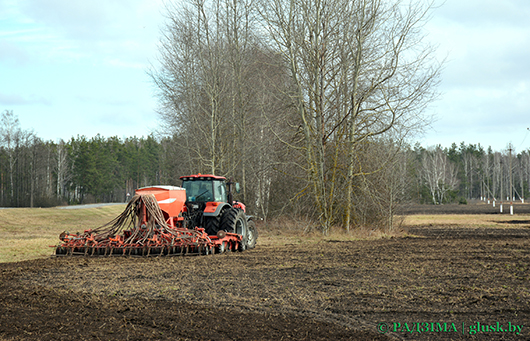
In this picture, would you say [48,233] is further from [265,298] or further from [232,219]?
[265,298]

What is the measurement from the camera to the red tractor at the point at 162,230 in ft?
39.0

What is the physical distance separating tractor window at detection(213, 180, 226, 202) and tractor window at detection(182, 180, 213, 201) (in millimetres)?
148

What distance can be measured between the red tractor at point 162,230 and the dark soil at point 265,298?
506 millimetres

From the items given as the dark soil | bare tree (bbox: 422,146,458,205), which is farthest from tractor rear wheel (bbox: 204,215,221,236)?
bare tree (bbox: 422,146,458,205)

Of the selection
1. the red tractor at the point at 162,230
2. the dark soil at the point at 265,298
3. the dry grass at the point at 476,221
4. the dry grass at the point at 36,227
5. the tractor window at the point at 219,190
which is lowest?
the dry grass at the point at 476,221

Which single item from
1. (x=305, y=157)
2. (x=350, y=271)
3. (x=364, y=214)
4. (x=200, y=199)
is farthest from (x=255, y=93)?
(x=350, y=271)

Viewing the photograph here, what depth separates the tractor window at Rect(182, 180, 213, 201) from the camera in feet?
46.1

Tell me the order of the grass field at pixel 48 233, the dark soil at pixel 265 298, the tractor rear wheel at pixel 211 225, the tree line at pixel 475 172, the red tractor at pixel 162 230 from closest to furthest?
the dark soil at pixel 265 298 → the red tractor at pixel 162 230 → the tractor rear wheel at pixel 211 225 → the grass field at pixel 48 233 → the tree line at pixel 475 172

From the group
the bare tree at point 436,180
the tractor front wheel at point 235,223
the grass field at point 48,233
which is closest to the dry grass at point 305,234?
the grass field at point 48,233

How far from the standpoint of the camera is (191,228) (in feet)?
44.1

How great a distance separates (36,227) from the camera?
25.6 meters

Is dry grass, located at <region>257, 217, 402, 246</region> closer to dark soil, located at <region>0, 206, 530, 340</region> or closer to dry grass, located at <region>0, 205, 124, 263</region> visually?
dark soil, located at <region>0, 206, 530, 340</region>

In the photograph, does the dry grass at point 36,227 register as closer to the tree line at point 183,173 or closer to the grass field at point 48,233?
the grass field at point 48,233

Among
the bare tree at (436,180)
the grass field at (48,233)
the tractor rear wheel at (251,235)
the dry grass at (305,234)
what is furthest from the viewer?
the bare tree at (436,180)
